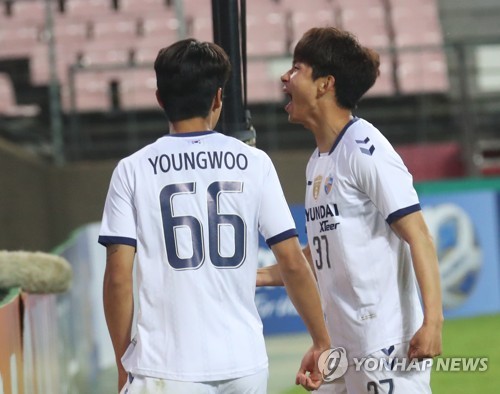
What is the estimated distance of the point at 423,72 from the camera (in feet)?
49.5

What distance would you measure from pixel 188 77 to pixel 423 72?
1234cm

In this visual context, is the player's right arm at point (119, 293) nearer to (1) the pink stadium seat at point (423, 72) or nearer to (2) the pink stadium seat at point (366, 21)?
(1) the pink stadium seat at point (423, 72)

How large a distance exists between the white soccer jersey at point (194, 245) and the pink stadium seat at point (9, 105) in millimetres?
11172

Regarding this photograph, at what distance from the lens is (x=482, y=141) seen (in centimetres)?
1488

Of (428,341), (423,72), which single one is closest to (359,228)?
(428,341)

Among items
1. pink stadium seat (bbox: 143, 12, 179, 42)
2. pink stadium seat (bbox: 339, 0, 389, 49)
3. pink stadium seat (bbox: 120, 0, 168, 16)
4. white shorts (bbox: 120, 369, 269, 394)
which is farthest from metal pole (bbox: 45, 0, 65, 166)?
white shorts (bbox: 120, 369, 269, 394)

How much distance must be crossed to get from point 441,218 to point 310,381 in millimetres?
8703

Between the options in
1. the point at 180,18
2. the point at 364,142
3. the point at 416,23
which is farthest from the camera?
the point at 416,23

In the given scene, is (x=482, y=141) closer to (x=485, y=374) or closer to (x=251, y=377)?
(x=485, y=374)

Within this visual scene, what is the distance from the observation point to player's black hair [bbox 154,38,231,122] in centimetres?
308

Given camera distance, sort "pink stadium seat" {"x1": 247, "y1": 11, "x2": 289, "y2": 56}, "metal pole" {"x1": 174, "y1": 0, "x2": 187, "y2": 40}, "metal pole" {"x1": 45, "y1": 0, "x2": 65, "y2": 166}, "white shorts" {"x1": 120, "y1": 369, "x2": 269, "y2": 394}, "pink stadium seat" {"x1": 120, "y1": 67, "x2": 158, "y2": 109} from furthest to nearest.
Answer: "pink stadium seat" {"x1": 247, "y1": 11, "x2": 289, "y2": 56}, "pink stadium seat" {"x1": 120, "y1": 67, "x2": 158, "y2": 109}, "metal pole" {"x1": 174, "y1": 0, "x2": 187, "y2": 40}, "metal pole" {"x1": 45, "y1": 0, "x2": 65, "y2": 166}, "white shorts" {"x1": 120, "y1": 369, "x2": 269, "y2": 394}

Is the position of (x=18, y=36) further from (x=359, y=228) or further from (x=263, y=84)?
(x=359, y=228)

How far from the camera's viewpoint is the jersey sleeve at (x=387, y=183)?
11.2ft

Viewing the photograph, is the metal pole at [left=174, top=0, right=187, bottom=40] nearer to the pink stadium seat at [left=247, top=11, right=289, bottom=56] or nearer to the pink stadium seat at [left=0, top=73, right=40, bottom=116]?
the pink stadium seat at [left=247, top=11, right=289, bottom=56]
